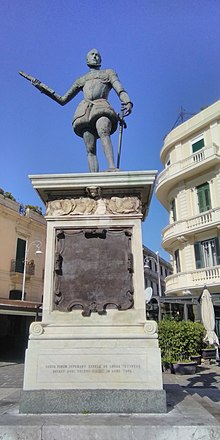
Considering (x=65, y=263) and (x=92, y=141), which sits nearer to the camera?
(x=65, y=263)

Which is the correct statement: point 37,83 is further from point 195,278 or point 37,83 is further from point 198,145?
point 198,145

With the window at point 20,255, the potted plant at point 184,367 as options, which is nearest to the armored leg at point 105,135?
the potted plant at point 184,367

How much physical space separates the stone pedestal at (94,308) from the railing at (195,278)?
14.3 m

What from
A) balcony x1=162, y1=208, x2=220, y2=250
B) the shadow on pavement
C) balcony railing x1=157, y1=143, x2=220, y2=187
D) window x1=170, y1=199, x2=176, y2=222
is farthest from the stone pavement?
window x1=170, y1=199, x2=176, y2=222

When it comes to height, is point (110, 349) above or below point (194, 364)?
above

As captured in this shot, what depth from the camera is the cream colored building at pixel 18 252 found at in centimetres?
2294

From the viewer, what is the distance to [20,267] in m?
24.0

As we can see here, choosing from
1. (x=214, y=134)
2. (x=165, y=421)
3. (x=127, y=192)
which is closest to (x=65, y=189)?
(x=127, y=192)

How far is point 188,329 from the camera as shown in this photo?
1169 cm

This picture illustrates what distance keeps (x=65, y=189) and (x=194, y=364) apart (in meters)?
8.72

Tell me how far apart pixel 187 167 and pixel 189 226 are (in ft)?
12.9

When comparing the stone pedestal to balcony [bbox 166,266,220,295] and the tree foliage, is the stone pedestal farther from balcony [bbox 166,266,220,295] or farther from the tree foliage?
balcony [bbox 166,266,220,295]

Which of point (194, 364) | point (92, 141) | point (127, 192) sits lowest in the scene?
point (194, 364)

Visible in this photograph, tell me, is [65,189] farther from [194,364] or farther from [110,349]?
[194,364]
